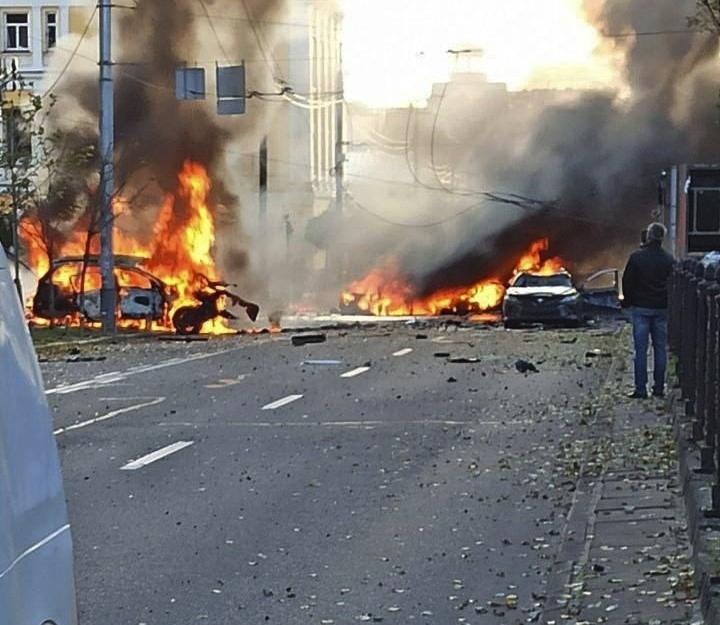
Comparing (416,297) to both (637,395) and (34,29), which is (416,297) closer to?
(34,29)

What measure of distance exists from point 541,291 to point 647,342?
67.1ft

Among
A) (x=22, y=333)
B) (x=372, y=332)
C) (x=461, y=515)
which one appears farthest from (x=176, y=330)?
(x=22, y=333)

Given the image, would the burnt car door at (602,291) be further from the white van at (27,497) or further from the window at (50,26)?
the white van at (27,497)

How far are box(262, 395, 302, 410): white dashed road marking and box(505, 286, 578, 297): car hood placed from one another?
19.3 meters

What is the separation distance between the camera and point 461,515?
1077 cm

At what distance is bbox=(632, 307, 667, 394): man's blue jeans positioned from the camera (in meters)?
17.4

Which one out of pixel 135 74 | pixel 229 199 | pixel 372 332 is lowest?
pixel 372 332

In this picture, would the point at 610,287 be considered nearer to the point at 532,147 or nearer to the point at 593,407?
the point at 532,147

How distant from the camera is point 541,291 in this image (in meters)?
37.9

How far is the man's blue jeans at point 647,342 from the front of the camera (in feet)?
57.2

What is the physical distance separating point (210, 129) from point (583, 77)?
1059 cm

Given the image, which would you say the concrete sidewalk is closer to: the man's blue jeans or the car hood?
the man's blue jeans

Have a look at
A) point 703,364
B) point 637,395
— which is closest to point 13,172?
point 637,395

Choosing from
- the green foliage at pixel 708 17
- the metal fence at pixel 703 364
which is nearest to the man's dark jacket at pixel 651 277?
the metal fence at pixel 703 364
